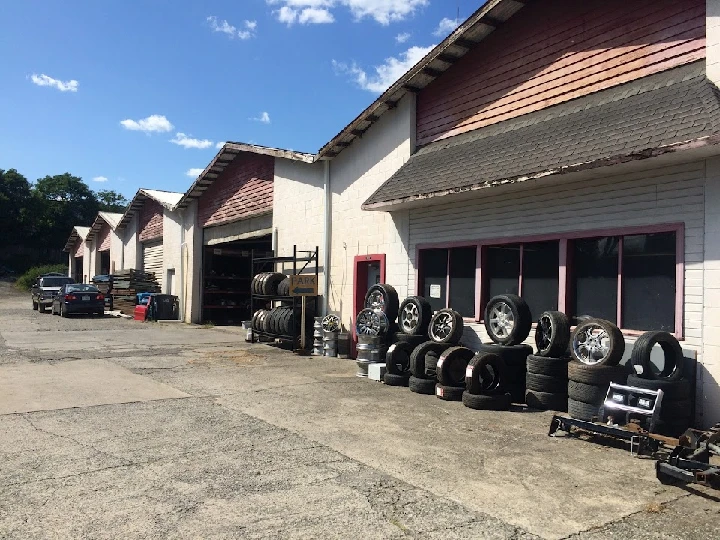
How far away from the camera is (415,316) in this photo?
11320 millimetres

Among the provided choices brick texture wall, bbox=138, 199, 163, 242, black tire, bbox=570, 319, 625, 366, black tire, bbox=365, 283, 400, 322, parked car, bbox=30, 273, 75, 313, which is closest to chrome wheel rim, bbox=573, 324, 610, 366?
black tire, bbox=570, 319, 625, 366

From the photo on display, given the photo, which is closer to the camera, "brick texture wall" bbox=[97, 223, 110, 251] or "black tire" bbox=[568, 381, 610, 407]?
"black tire" bbox=[568, 381, 610, 407]

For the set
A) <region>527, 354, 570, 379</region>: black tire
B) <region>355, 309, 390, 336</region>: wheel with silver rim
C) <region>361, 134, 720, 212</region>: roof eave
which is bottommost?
<region>527, 354, 570, 379</region>: black tire

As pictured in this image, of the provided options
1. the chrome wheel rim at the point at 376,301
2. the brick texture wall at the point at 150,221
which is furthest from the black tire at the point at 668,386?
the brick texture wall at the point at 150,221

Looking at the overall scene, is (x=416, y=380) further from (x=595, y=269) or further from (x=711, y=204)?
(x=711, y=204)

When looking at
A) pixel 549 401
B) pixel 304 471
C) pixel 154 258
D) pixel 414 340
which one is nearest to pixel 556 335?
pixel 549 401

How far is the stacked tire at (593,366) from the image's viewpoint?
7.59 m

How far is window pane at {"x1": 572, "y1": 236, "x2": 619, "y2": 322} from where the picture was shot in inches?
350

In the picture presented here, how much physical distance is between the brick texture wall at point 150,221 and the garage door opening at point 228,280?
613 centimetres

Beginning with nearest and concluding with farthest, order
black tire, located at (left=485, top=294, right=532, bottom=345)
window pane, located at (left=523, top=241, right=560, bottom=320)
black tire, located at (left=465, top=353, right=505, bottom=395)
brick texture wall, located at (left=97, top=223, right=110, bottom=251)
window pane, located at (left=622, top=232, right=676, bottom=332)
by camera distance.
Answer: window pane, located at (left=622, top=232, right=676, bottom=332) → black tire, located at (left=465, top=353, right=505, bottom=395) → black tire, located at (left=485, top=294, right=532, bottom=345) → window pane, located at (left=523, top=241, right=560, bottom=320) → brick texture wall, located at (left=97, top=223, right=110, bottom=251)

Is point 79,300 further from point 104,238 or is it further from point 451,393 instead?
point 451,393

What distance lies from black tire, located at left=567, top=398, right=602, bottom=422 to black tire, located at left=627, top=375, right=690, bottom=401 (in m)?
0.73

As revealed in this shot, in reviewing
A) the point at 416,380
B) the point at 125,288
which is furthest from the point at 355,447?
the point at 125,288

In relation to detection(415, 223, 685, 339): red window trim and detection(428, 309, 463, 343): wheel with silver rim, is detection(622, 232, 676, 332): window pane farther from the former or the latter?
detection(428, 309, 463, 343): wheel with silver rim
